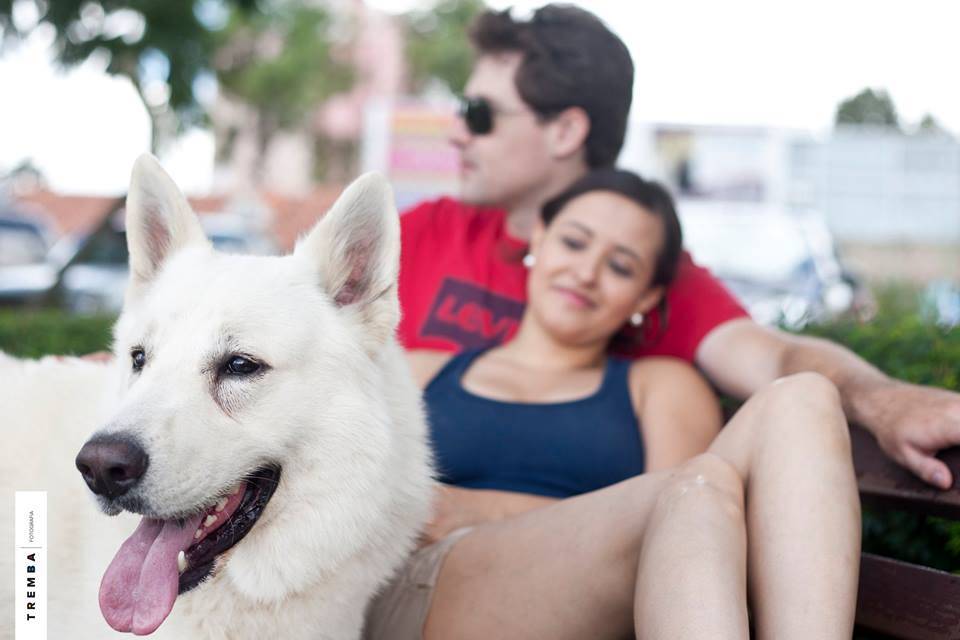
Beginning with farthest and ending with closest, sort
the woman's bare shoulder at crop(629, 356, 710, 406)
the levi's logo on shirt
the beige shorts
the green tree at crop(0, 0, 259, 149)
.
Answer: the green tree at crop(0, 0, 259, 149), the levi's logo on shirt, the woman's bare shoulder at crop(629, 356, 710, 406), the beige shorts

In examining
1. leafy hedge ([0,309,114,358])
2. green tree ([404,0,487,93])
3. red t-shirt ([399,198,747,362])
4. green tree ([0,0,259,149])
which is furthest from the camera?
green tree ([404,0,487,93])

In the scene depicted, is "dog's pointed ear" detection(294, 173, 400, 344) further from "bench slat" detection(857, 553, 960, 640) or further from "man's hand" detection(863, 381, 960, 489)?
"bench slat" detection(857, 553, 960, 640)

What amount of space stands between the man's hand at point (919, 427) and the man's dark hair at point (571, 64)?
1908mm

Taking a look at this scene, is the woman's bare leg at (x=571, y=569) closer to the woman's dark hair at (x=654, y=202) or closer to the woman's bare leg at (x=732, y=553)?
the woman's bare leg at (x=732, y=553)

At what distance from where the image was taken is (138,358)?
225cm

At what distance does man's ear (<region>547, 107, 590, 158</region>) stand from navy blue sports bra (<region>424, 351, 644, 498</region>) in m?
1.34

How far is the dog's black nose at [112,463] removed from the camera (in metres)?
1.90

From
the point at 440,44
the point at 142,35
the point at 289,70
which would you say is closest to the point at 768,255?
the point at 142,35

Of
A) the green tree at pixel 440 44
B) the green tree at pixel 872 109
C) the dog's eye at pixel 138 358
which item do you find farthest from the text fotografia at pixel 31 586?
the green tree at pixel 440 44

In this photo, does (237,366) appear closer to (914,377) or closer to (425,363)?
(425,363)

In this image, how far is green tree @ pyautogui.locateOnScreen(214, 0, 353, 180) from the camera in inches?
1188

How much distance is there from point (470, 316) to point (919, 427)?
1.68 meters

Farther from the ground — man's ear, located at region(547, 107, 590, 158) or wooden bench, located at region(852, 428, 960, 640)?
man's ear, located at region(547, 107, 590, 158)

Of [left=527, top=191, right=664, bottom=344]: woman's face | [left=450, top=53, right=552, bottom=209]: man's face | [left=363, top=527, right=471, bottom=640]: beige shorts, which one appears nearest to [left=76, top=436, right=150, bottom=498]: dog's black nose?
[left=363, top=527, right=471, bottom=640]: beige shorts
